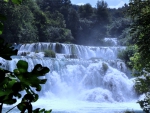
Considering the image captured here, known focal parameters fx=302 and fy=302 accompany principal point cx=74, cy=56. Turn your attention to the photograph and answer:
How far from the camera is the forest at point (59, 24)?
33.6 metres

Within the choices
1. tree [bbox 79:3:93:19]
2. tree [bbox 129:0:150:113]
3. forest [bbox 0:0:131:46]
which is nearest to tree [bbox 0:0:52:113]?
tree [bbox 129:0:150:113]

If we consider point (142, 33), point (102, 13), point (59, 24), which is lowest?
point (142, 33)

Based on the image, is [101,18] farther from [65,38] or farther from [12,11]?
[12,11]

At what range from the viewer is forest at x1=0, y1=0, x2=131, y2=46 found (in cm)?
3362

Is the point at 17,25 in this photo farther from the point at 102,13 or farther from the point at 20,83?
the point at 20,83

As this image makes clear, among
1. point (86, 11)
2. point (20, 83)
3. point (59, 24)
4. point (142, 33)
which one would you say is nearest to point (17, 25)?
point (59, 24)

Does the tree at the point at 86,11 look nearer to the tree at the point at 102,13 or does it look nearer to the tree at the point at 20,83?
the tree at the point at 102,13

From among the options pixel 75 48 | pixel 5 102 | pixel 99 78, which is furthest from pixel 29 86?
pixel 75 48

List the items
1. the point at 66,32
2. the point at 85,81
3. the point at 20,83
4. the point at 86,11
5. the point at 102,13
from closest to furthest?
1. the point at 20,83
2. the point at 85,81
3. the point at 66,32
4. the point at 102,13
5. the point at 86,11

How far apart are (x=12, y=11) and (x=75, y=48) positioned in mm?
8726

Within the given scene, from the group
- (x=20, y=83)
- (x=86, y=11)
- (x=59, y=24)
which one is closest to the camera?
(x=20, y=83)

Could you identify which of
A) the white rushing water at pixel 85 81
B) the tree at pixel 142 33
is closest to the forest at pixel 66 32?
the tree at pixel 142 33

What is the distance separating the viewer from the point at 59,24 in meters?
45.2

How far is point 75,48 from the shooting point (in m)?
29.9
